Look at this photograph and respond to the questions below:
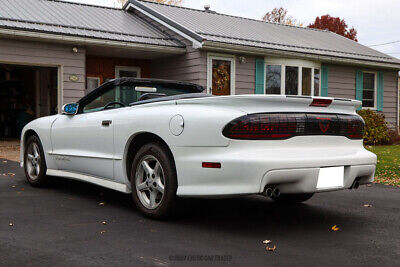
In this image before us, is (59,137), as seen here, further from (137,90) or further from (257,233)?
(257,233)

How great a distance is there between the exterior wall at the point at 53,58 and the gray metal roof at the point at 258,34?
3256mm

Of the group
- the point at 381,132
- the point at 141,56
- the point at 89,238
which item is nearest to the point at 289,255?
the point at 89,238

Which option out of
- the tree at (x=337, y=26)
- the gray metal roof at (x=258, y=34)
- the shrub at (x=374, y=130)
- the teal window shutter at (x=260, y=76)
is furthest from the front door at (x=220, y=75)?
the tree at (x=337, y=26)

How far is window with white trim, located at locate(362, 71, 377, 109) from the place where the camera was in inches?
688

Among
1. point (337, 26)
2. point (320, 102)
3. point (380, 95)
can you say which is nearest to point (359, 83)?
point (380, 95)

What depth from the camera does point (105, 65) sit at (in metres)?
14.6

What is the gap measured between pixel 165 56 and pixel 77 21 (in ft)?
9.23

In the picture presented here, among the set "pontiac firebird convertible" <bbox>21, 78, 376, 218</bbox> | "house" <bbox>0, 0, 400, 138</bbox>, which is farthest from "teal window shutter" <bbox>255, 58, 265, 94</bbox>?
"pontiac firebird convertible" <bbox>21, 78, 376, 218</bbox>

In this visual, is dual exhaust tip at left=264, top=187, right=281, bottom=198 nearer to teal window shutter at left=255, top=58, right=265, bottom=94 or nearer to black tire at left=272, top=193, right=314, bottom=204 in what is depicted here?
black tire at left=272, top=193, right=314, bottom=204

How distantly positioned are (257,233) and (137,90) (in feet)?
7.01

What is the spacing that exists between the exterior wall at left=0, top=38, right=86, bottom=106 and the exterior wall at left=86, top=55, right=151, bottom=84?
2062 mm

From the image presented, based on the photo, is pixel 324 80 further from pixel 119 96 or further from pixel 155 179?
pixel 155 179

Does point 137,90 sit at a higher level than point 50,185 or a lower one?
higher

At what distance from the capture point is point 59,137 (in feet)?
18.1
